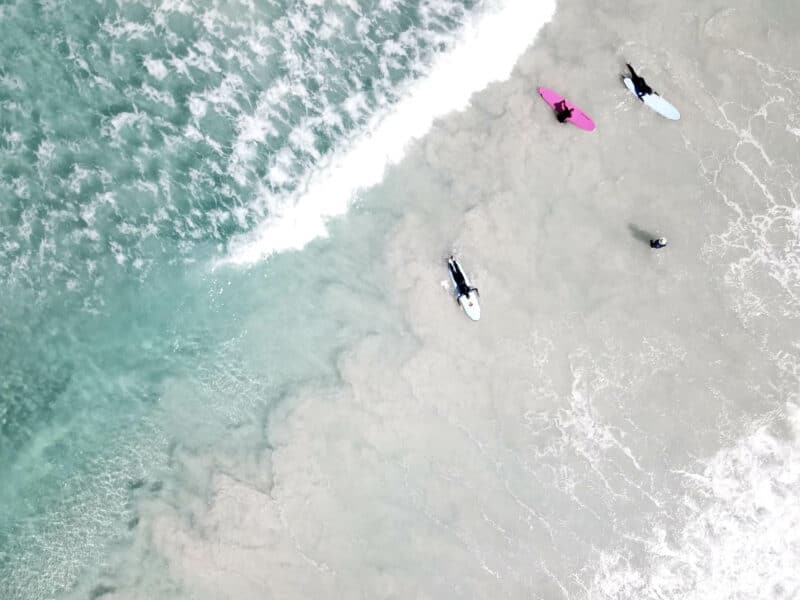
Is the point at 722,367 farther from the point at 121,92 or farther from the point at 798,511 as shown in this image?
the point at 121,92

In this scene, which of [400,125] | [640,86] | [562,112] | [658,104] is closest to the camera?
[562,112]

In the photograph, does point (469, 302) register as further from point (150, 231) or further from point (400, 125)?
point (150, 231)

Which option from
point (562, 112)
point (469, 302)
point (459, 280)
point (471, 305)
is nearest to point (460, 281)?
point (459, 280)

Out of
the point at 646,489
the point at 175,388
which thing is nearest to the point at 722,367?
the point at 646,489

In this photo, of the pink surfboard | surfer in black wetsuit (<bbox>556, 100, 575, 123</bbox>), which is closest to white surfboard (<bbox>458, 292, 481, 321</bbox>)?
surfer in black wetsuit (<bbox>556, 100, 575, 123</bbox>)

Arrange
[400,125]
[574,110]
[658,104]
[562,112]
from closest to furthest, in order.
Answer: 1. [562,112]
2. [574,110]
3. [658,104]
4. [400,125]

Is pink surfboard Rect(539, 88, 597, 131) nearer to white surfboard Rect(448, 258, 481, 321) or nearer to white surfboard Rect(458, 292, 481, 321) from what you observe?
white surfboard Rect(448, 258, 481, 321)

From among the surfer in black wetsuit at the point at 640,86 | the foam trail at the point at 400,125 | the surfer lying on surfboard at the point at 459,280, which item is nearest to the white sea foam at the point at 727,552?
the surfer lying on surfboard at the point at 459,280
